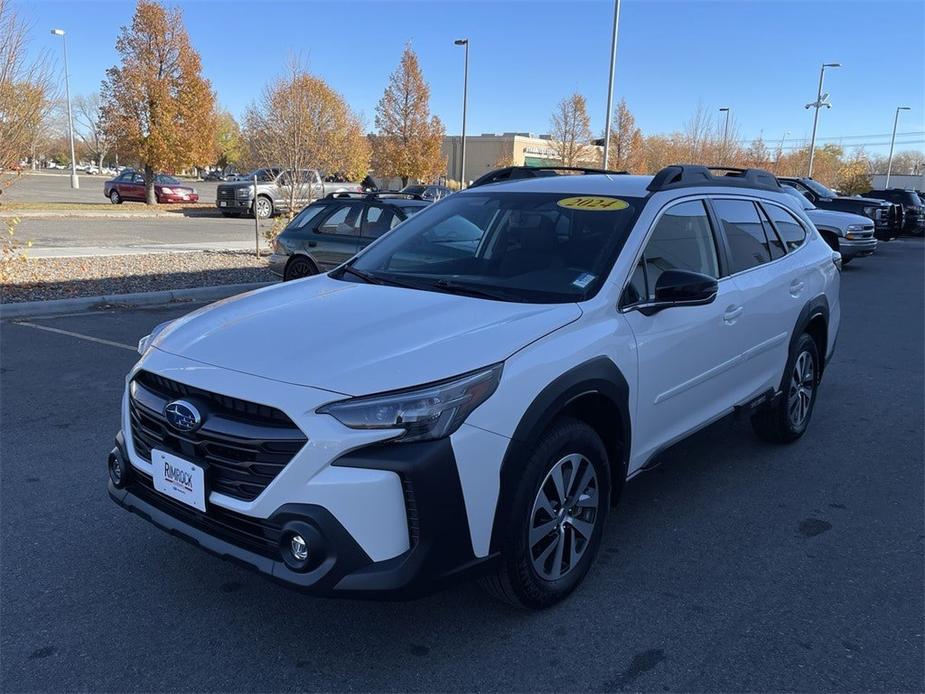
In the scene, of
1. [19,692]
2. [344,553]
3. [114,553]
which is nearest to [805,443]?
[344,553]

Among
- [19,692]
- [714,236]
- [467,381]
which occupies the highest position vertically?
[714,236]

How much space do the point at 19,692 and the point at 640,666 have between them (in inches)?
86.5

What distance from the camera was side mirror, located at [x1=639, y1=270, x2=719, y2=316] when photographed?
3342 mm

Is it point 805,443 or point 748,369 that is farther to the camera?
point 805,443

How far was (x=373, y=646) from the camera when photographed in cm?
288

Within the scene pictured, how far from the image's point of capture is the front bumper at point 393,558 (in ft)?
7.97

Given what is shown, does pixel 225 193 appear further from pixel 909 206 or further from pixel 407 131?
pixel 909 206

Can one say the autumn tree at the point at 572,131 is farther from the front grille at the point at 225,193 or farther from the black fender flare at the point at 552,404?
the black fender flare at the point at 552,404

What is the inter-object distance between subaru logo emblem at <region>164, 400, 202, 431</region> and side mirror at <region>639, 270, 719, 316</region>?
77.0 inches

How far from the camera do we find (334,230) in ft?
34.3

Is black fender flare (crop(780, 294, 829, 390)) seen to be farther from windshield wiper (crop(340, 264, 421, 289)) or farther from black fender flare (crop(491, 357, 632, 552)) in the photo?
windshield wiper (crop(340, 264, 421, 289))

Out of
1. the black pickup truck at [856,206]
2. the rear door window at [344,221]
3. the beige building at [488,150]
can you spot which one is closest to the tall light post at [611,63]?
the black pickup truck at [856,206]

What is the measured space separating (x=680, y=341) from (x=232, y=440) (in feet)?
7.09

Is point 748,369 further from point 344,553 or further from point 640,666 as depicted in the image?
point 344,553
